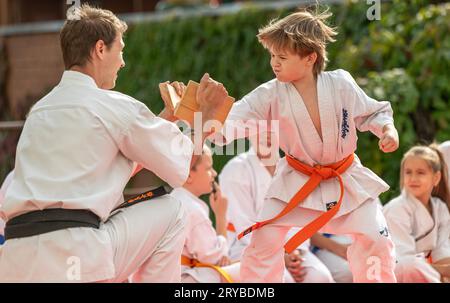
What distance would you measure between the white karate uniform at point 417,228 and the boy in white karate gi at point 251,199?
0.54 metres

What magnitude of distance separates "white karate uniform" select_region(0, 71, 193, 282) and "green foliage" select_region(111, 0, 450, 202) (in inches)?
107

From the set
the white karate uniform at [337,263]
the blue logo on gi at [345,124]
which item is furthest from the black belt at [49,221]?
the white karate uniform at [337,263]

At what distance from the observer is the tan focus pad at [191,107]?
3627 mm

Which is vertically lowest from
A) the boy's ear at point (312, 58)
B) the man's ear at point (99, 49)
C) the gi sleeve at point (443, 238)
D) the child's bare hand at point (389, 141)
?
the gi sleeve at point (443, 238)

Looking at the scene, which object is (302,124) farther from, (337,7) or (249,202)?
(337,7)

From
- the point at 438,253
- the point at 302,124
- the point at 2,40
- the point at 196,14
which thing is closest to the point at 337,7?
the point at 196,14

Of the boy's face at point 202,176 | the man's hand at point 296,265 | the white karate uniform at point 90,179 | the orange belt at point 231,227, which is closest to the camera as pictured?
the white karate uniform at point 90,179

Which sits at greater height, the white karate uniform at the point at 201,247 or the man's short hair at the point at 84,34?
the man's short hair at the point at 84,34

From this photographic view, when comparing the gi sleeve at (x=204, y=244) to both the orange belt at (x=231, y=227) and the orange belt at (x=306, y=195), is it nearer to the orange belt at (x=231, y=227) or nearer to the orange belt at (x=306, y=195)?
the orange belt at (x=231, y=227)

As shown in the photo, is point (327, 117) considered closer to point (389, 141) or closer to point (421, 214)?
point (389, 141)

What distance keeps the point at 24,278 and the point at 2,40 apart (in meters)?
8.08

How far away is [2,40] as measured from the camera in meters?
10.8

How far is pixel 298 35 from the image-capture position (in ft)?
12.2

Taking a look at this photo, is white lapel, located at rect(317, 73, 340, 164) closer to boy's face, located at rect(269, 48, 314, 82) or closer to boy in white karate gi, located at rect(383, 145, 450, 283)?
boy's face, located at rect(269, 48, 314, 82)
